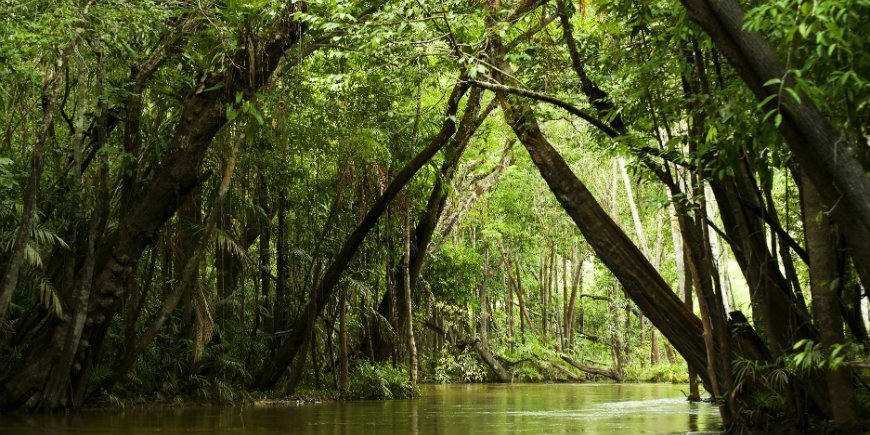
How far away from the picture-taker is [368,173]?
46.0 ft

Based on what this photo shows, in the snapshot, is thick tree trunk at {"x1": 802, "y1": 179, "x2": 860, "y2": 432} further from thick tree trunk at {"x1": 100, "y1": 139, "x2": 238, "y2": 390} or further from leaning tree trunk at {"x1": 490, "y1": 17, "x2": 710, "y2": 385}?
thick tree trunk at {"x1": 100, "y1": 139, "x2": 238, "y2": 390}

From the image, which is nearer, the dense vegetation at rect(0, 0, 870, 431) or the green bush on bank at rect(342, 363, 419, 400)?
the dense vegetation at rect(0, 0, 870, 431)

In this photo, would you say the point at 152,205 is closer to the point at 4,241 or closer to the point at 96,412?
the point at 4,241

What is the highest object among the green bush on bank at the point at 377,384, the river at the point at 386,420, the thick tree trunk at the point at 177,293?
the thick tree trunk at the point at 177,293

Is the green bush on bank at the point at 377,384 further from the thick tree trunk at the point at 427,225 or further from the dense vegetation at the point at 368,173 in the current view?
the thick tree trunk at the point at 427,225

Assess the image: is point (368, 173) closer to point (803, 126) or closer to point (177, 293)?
point (177, 293)

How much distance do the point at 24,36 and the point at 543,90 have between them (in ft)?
20.6

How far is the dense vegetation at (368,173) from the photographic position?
607 centimetres

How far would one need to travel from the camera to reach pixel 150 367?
39.7 ft

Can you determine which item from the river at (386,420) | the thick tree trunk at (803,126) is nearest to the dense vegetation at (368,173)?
the thick tree trunk at (803,126)

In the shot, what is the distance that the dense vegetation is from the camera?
6.07m

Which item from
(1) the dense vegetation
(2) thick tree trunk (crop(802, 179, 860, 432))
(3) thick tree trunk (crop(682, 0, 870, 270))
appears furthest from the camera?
(2) thick tree trunk (crop(802, 179, 860, 432))

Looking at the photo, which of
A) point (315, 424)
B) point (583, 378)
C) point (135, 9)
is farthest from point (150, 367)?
point (583, 378)

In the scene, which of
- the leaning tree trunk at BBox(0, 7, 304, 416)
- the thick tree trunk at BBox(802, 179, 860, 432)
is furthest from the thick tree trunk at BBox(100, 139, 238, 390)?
the thick tree trunk at BBox(802, 179, 860, 432)
